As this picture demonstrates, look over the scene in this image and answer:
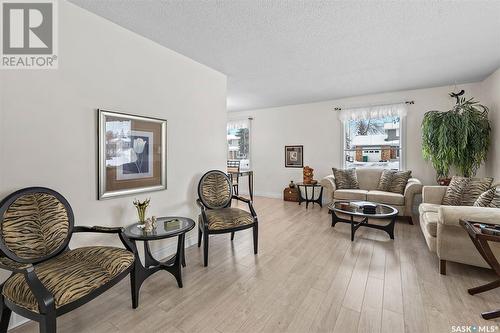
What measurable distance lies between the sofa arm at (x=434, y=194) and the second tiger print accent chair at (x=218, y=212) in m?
2.67

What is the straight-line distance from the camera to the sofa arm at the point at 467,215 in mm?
1995

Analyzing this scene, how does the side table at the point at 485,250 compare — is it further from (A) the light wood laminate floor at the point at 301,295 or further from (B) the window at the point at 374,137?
(B) the window at the point at 374,137

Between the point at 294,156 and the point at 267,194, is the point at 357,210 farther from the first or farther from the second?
the point at 267,194

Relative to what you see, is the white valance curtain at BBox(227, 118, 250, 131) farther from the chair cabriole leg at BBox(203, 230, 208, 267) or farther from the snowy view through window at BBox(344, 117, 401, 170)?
the chair cabriole leg at BBox(203, 230, 208, 267)

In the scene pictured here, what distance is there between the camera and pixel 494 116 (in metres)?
3.62

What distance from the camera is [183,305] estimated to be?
186cm

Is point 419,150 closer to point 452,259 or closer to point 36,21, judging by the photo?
point 452,259

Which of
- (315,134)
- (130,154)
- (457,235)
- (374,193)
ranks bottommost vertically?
(457,235)

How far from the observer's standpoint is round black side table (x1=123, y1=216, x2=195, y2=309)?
1.86 metres

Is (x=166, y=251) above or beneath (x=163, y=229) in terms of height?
beneath

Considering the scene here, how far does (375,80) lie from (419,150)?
175cm

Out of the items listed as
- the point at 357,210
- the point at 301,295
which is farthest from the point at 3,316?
the point at 357,210

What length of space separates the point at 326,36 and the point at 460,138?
288 cm

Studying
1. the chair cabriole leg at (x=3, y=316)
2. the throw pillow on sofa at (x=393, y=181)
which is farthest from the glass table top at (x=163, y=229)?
the throw pillow on sofa at (x=393, y=181)
